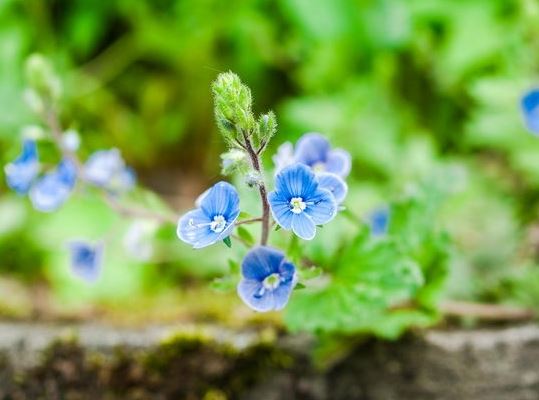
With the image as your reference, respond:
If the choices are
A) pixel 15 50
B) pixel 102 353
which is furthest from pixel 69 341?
pixel 15 50

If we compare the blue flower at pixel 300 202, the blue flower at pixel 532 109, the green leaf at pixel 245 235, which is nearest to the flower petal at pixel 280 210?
→ the blue flower at pixel 300 202

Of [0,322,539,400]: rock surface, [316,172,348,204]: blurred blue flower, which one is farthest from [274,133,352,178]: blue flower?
[0,322,539,400]: rock surface

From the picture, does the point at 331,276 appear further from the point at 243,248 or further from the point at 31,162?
the point at 31,162

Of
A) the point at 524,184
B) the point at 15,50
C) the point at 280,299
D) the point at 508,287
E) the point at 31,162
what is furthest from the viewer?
the point at 15,50

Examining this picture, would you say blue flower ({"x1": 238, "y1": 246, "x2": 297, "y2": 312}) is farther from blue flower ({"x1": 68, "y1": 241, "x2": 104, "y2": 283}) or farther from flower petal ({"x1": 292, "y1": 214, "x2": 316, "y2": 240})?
blue flower ({"x1": 68, "y1": 241, "x2": 104, "y2": 283})

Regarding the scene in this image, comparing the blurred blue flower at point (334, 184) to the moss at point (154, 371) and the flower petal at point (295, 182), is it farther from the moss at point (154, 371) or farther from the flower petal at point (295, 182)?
the moss at point (154, 371)

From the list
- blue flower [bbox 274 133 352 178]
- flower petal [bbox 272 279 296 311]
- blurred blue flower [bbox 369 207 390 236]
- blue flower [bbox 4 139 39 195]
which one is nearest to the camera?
flower petal [bbox 272 279 296 311]

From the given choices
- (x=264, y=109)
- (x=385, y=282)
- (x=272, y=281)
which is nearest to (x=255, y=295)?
(x=272, y=281)
